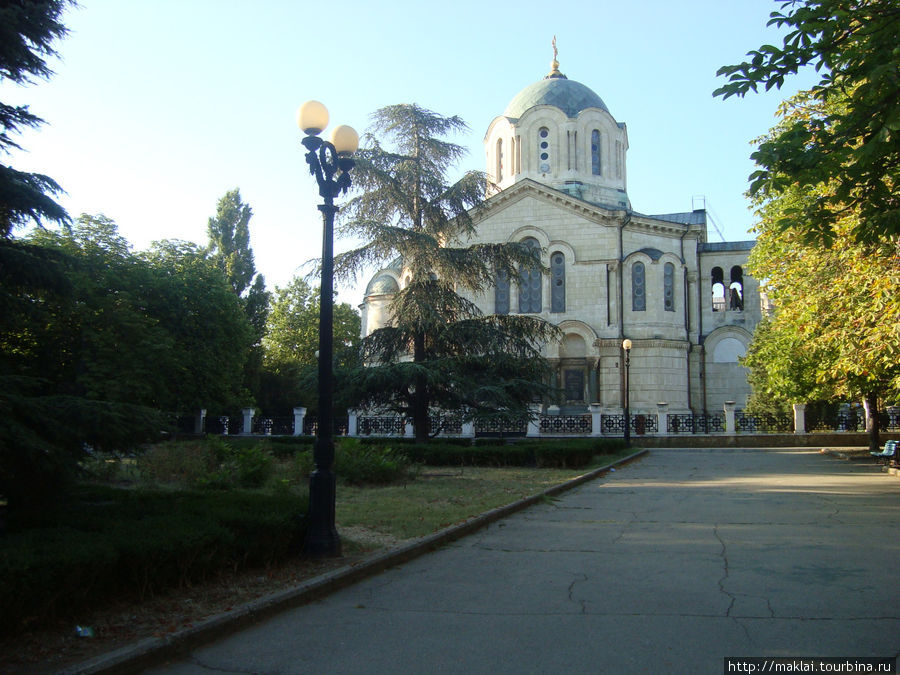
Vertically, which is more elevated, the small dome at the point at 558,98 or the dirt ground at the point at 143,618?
the small dome at the point at 558,98

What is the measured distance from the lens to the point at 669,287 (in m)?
38.3

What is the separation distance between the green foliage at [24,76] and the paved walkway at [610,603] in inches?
214

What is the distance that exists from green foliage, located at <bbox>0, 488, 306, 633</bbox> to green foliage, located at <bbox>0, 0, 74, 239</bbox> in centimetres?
320

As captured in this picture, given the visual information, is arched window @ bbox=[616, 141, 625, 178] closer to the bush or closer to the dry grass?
the dry grass

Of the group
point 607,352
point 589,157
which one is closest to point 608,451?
point 607,352

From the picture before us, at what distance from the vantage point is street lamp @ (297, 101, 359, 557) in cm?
728

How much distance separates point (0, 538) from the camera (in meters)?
5.17

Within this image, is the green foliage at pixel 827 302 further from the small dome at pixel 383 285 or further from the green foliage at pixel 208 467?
the small dome at pixel 383 285

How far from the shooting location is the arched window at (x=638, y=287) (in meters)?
37.7

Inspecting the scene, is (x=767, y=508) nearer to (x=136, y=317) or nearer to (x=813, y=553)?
(x=813, y=553)

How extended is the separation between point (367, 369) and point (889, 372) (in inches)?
515

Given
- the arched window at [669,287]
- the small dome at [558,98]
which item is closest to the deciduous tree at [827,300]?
the arched window at [669,287]

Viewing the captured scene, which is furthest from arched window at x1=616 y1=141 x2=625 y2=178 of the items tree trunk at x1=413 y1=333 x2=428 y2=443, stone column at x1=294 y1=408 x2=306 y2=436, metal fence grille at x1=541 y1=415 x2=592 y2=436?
tree trunk at x1=413 y1=333 x2=428 y2=443

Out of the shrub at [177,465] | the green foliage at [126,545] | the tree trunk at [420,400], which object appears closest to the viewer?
the green foliage at [126,545]
